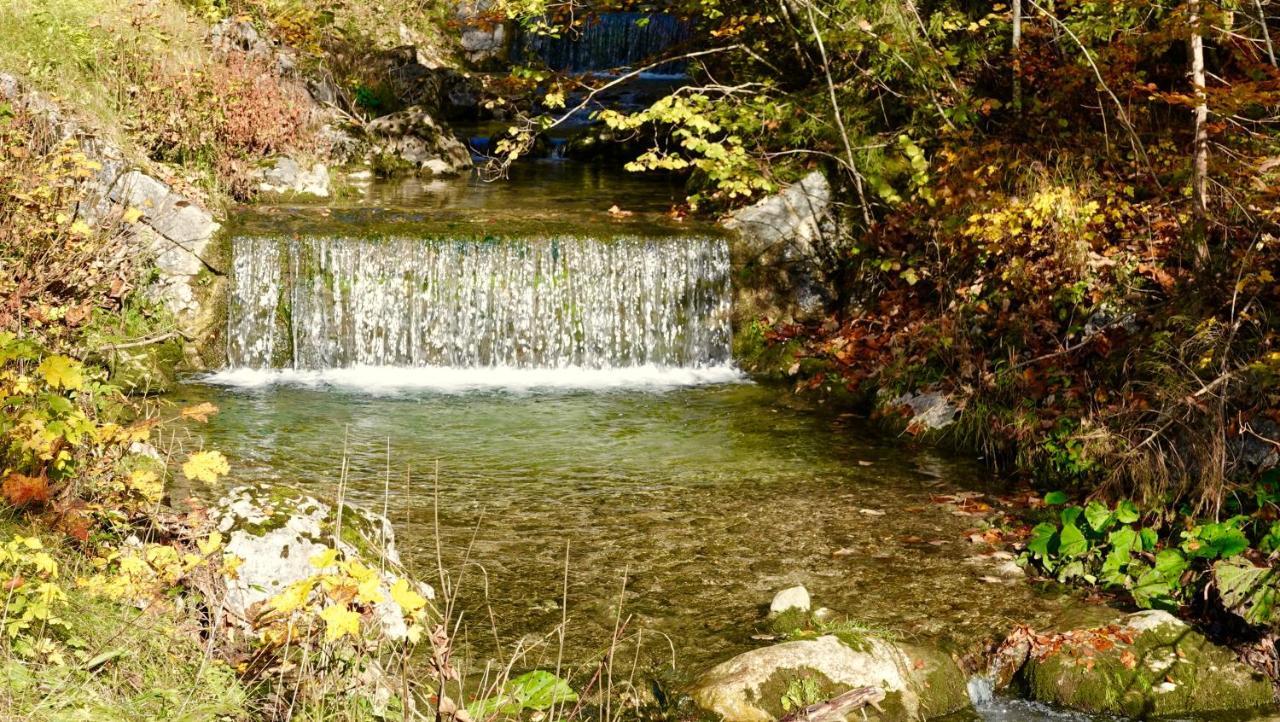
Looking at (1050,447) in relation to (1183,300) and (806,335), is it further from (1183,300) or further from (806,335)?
(806,335)

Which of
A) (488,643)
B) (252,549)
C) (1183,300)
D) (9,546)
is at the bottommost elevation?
(488,643)

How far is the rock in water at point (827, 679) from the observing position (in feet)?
14.9

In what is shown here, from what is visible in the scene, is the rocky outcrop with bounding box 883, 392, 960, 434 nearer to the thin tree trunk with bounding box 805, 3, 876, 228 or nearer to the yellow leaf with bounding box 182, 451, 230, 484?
the thin tree trunk with bounding box 805, 3, 876, 228

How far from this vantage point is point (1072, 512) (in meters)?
6.15

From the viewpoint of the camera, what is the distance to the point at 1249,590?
520 cm

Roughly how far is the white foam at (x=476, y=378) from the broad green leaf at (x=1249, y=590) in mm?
5094

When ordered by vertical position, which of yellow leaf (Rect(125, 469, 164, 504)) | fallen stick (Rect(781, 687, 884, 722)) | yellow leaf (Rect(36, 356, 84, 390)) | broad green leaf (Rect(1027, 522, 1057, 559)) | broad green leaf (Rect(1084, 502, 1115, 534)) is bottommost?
fallen stick (Rect(781, 687, 884, 722))

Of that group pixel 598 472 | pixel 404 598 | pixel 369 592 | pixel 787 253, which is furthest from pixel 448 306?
pixel 404 598

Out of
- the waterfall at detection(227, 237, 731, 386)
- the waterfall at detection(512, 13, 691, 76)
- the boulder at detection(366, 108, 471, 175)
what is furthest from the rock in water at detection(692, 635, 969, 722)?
the waterfall at detection(512, 13, 691, 76)

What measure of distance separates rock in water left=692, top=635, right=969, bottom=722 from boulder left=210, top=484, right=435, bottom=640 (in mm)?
1312

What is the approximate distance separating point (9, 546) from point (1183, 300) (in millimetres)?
6306

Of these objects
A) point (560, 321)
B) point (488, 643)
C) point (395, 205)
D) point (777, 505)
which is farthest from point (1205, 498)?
point (395, 205)

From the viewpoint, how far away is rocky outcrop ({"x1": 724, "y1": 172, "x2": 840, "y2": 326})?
10664 mm

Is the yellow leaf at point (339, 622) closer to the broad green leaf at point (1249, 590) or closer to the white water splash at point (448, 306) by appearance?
the broad green leaf at point (1249, 590)
